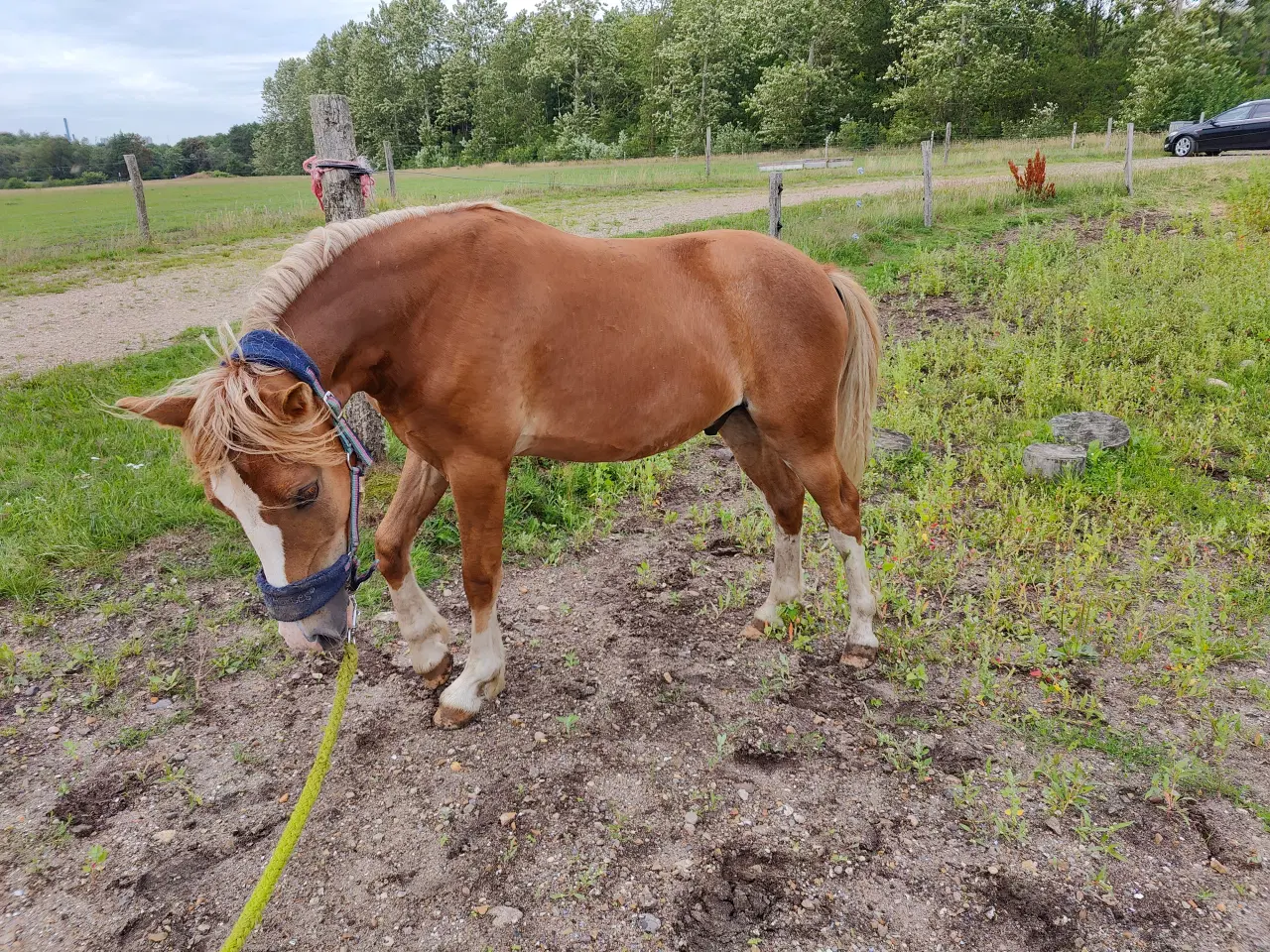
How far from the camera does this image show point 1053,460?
4816 mm

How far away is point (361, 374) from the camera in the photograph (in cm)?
251

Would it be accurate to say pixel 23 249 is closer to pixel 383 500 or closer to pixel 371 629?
pixel 383 500

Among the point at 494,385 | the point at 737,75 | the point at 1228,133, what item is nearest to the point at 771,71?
the point at 737,75

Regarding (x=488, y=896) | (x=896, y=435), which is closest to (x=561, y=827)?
(x=488, y=896)

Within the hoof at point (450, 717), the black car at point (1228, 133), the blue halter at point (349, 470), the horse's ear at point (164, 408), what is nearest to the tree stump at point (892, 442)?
the hoof at point (450, 717)

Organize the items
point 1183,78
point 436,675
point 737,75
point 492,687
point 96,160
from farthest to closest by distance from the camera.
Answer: point 96,160 → point 737,75 → point 1183,78 → point 436,675 → point 492,687

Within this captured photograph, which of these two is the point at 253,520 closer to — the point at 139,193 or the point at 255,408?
the point at 255,408

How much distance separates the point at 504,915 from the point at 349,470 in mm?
1552

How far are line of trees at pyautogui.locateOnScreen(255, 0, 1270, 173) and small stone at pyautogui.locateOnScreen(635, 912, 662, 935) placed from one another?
127 ft

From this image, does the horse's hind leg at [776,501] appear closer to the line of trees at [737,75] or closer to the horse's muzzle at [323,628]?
the horse's muzzle at [323,628]

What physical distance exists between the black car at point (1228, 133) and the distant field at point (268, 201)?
4.41 feet

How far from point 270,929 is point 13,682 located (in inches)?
88.1

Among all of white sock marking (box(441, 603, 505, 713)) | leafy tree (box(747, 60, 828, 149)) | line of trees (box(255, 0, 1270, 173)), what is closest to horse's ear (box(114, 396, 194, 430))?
white sock marking (box(441, 603, 505, 713))

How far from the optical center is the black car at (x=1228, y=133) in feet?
64.6
